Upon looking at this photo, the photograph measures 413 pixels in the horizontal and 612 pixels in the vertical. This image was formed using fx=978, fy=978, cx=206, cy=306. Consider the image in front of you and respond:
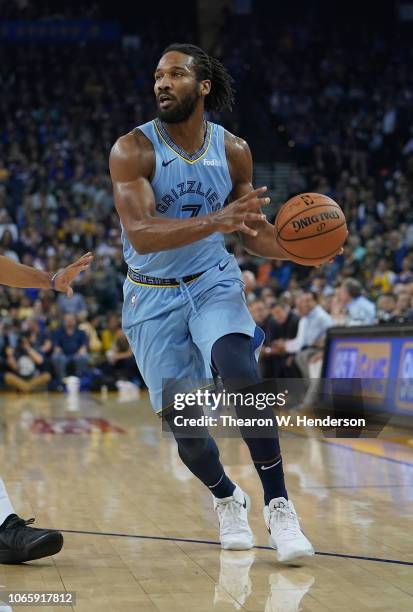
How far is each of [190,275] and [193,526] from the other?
1.35 m

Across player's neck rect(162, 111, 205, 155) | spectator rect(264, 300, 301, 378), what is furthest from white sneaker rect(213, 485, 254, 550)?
spectator rect(264, 300, 301, 378)

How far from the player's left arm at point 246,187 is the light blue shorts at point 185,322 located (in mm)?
196

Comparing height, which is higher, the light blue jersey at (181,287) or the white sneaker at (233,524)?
the light blue jersey at (181,287)

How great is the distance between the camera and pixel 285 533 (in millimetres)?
Answer: 4148

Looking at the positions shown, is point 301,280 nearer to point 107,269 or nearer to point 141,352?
point 107,269

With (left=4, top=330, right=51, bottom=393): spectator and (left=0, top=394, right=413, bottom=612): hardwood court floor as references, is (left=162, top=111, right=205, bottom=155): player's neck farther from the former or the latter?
(left=4, top=330, right=51, bottom=393): spectator

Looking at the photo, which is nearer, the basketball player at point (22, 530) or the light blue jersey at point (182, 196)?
the basketball player at point (22, 530)

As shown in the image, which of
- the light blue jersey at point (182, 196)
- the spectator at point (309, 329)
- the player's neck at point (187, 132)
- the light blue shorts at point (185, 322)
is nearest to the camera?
the light blue shorts at point (185, 322)

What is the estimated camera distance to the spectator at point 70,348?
1566 centimetres

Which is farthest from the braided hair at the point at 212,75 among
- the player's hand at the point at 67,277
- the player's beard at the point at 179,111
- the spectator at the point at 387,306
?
the spectator at the point at 387,306

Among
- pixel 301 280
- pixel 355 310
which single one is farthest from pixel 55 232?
pixel 355 310

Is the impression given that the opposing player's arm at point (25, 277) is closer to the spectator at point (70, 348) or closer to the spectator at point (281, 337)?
the spectator at point (281, 337)

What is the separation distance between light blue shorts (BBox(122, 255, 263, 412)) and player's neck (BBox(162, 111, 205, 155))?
1.87 ft

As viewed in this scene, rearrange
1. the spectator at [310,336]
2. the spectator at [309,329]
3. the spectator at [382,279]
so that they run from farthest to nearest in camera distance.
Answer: the spectator at [382,279] → the spectator at [309,329] → the spectator at [310,336]
